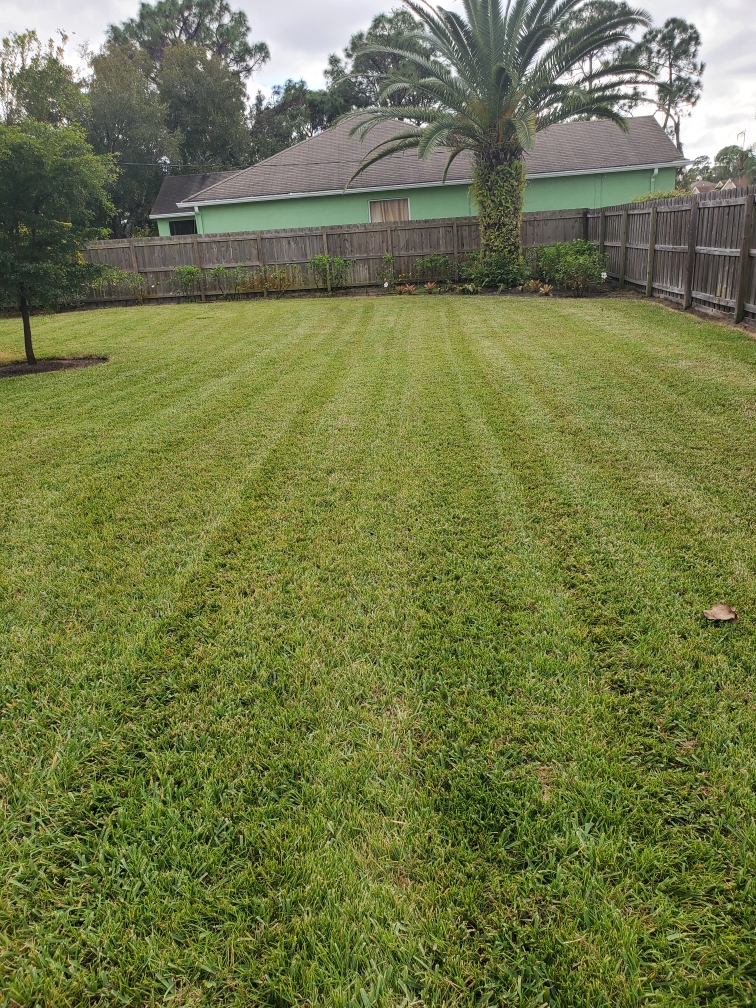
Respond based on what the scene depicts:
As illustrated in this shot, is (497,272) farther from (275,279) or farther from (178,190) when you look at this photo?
(178,190)

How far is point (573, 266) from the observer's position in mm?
12602

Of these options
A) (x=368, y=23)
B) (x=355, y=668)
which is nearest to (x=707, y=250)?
(x=355, y=668)

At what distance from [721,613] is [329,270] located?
14665 mm

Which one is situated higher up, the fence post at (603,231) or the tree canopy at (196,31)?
the tree canopy at (196,31)

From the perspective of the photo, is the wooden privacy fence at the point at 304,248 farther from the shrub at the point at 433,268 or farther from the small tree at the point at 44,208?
the small tree at the point at 44,208

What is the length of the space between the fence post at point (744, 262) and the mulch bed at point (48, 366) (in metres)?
8.03

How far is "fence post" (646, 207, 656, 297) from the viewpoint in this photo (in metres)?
10.8

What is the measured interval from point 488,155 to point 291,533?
1345cm

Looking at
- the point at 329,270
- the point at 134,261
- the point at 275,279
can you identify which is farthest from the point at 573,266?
the point at 134,261

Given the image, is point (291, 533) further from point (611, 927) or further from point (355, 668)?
point (611, 927)

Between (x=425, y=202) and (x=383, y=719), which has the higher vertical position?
(x=425, y=202)

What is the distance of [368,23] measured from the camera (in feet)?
127

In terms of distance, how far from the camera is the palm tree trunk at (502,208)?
1408 centimetres

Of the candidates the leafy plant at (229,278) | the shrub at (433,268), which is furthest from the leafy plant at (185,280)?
the shrub at (433,268)
